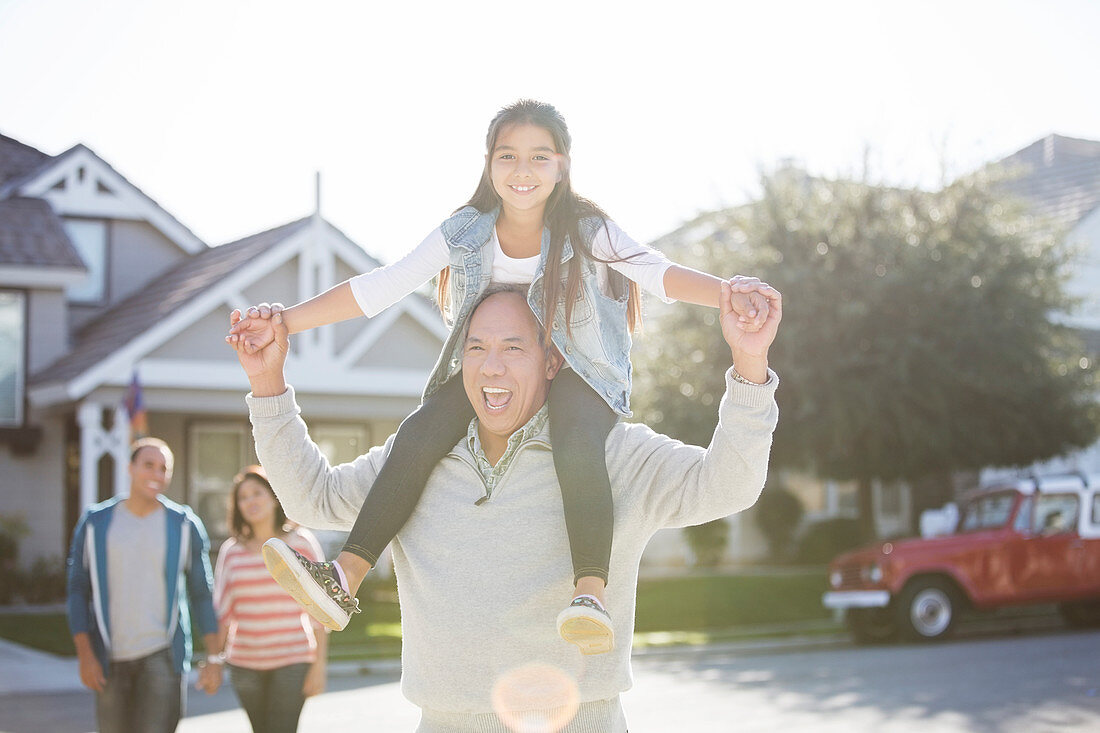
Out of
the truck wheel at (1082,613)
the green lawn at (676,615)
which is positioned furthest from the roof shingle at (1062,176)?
the truck wheel at (1082,613)

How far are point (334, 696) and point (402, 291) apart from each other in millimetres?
9403

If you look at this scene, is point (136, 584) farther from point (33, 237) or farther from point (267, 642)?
Result: point (33, 237)

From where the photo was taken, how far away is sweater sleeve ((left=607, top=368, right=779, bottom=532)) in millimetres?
2789

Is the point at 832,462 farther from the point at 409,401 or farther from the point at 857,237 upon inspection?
the point at 409,401

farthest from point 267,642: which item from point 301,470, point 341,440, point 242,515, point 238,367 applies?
point 341,440

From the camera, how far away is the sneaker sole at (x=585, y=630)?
9.02 ft

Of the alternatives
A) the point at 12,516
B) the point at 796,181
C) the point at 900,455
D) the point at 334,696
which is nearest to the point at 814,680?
the point at 334,696

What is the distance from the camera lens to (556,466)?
10.0 feet

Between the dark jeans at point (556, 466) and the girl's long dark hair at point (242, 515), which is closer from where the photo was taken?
the dark jeans at point (556, 466)

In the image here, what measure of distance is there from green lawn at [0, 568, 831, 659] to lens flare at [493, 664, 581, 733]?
11.9m

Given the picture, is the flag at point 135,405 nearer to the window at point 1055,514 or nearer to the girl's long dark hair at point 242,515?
the girl's long dark hair at point 242,515

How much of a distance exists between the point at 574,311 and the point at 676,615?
15950mm

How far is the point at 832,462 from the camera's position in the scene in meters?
20.7

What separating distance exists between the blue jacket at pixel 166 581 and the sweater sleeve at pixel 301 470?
11.7 feet
